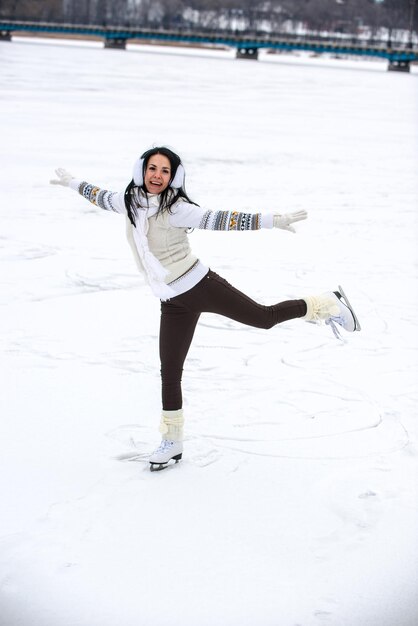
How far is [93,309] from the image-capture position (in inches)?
195

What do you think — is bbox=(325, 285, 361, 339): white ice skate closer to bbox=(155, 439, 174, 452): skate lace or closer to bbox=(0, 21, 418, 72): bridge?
bbox=(155, 439, 174, 452): skate lace

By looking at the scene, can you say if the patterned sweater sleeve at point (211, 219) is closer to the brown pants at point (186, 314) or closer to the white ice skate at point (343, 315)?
the brown pants at point (186, 314)

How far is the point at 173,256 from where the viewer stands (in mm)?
2945

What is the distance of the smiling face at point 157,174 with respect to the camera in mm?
2869

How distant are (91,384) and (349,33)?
391 feet

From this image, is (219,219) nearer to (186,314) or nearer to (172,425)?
(186,314)

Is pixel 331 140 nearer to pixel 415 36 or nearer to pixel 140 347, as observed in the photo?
pixel 140 347

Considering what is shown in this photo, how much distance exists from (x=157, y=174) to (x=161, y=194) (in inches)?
2.6

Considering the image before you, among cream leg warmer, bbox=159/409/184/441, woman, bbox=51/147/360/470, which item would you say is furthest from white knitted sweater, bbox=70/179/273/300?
cream leg warmer, bbox=159/409/184/441

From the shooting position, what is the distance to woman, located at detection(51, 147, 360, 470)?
114 inches

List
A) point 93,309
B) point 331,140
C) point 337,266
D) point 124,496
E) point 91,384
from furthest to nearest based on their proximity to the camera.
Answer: point 331,140
point 337,266
point 93,309
point 91,384
point 124,496

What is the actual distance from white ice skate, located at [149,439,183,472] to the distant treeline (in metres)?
95.8

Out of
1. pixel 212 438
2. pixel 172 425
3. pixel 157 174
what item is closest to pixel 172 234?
pixel 157 174

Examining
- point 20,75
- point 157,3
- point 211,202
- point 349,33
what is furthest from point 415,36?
point 211,202
